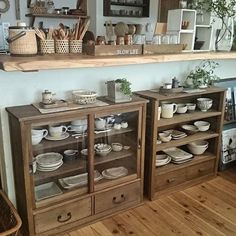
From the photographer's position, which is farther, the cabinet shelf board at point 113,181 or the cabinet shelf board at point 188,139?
the cabinet shelf board at point 188,139

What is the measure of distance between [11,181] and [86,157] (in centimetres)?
53

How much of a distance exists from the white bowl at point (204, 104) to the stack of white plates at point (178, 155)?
1.34 ft

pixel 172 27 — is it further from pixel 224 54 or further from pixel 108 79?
pixel 108 79

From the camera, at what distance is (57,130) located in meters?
1.83

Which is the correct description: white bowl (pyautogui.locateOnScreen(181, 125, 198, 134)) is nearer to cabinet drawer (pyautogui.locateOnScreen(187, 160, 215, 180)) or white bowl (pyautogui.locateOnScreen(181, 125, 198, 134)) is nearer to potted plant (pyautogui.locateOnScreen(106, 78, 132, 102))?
cabinet drawer (pyautogui.locateOnScreen(187, 160, 215, 180))

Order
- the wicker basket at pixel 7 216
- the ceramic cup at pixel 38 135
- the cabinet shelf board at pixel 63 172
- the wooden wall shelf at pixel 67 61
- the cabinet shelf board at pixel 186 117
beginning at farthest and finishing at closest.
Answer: the cabinet shelf board at pixel 186 117
the cabinet shelf board at pixel 63 172
the ceramic cup at pixel 38 135
the wicker basket at pixel 7 216
the wooden wall shelf at pixel 67 61

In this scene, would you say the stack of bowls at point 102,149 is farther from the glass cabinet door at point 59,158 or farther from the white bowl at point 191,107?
the white bowl at point 191,107

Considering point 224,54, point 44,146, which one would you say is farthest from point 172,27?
point 44,146

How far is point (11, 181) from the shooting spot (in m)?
1.94

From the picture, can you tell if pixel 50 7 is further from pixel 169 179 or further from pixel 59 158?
pixel 169 179

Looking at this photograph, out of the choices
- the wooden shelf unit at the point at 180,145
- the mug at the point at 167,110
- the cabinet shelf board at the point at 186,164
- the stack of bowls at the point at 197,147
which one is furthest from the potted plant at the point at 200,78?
the cabinet shelf board at the point at 186,164

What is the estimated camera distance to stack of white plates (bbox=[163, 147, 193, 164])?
2424 millimetres

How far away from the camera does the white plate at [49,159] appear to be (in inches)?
71.9

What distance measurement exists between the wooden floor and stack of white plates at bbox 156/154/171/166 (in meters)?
0.28
